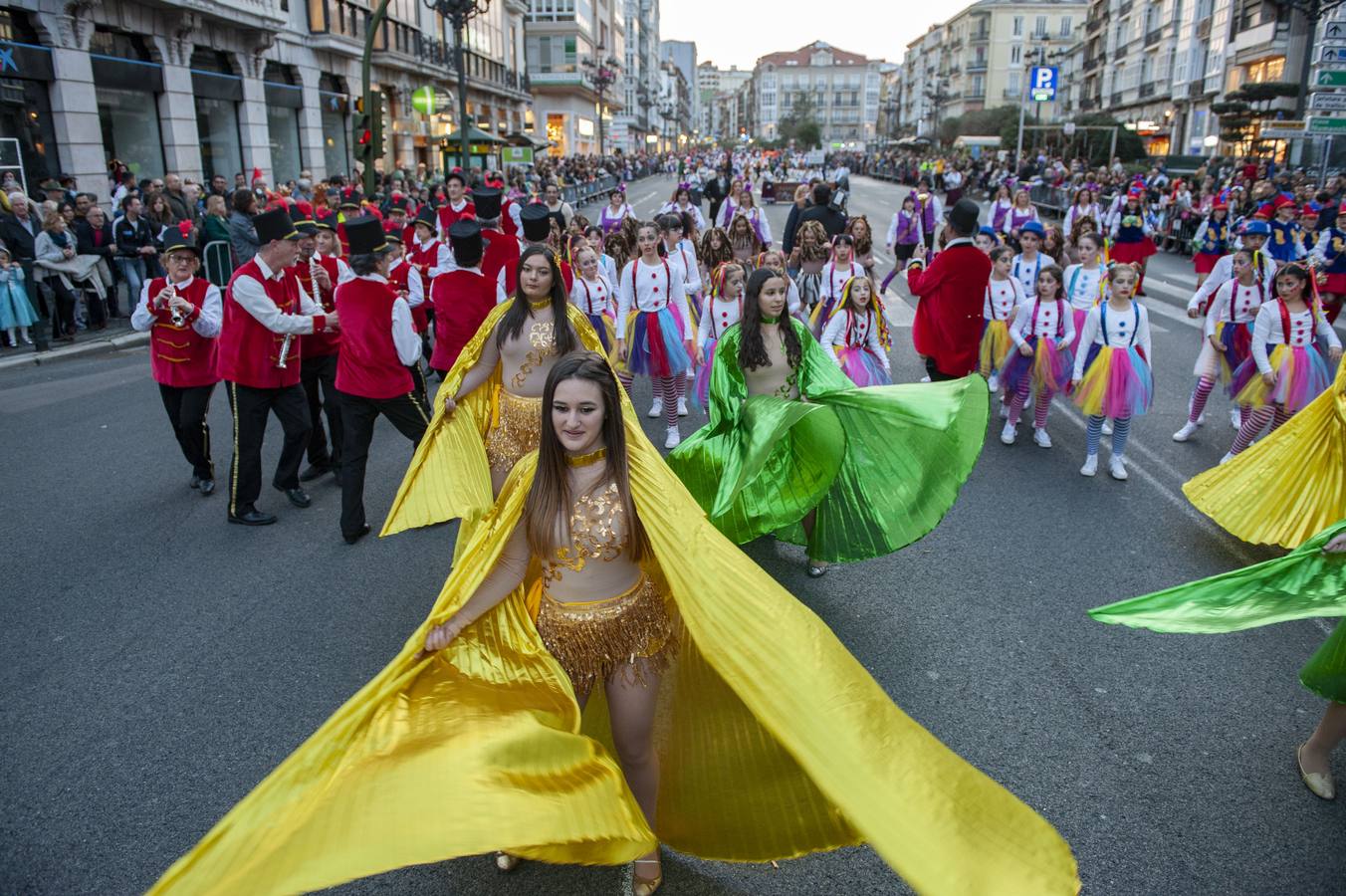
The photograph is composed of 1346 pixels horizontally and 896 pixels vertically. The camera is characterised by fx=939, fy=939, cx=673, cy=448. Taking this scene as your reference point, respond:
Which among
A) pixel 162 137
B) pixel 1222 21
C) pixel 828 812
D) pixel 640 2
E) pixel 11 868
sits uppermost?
pixel 640 2

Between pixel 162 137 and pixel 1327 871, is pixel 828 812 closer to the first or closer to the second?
pixel 1327 871

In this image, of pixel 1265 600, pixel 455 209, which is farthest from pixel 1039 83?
pixel 1265 600

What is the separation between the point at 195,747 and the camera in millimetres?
4141

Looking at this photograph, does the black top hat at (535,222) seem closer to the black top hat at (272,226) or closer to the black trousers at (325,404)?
the black trousers at (325,404)

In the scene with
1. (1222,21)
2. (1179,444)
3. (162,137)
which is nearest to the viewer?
(1179,444)

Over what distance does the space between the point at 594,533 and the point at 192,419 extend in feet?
17.4

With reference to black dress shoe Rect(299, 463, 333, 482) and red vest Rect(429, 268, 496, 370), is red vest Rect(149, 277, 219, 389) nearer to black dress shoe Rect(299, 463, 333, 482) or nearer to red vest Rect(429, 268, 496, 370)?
black dress shoe Rect(299, 463, 333, 482)

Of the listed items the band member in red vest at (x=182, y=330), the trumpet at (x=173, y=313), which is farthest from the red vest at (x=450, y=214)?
the trumpet at (x=173, y=313)

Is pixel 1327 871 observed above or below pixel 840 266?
below

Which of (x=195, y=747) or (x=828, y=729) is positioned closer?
(x=828, y=729)

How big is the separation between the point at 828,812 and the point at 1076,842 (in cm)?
108

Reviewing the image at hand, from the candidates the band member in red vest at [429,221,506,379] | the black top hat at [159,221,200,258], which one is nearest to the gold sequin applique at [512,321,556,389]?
the band member in red vest at [429,221,506,379]

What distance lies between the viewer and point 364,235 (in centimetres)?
588

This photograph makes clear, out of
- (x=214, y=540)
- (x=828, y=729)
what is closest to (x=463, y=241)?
(x=214, y=540)
